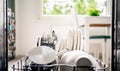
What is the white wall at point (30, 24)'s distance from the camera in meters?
2.81

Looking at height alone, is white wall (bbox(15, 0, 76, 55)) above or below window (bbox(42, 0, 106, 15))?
below

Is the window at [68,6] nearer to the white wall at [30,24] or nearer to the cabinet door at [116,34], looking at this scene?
the white wall at [30,24]

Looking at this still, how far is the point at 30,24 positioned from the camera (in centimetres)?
284

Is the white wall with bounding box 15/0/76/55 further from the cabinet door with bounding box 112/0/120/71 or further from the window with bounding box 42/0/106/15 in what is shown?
the cabinet door with bounding box 112/0/120/71

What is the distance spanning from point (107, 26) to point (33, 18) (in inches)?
48.9

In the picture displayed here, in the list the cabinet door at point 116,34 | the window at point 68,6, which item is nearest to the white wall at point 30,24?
the window at point 68,6

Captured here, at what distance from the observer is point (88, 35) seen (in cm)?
182

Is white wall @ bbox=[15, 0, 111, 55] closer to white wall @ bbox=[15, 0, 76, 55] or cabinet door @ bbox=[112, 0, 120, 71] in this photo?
white wall @ bbox=[15, 0, 76, 55]

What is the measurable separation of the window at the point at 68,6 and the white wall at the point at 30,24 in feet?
0.37

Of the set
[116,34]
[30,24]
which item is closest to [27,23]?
[30,24]

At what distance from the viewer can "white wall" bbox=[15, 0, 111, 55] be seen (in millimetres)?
2814

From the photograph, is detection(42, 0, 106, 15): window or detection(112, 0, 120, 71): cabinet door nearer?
detection(112, 0, 120, 71): cabinet door

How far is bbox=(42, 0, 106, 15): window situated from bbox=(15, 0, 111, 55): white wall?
0.37 feet

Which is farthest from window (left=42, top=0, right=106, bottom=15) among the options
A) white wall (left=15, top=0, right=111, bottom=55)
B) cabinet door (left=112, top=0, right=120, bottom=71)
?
cabinet door (left=112, top=0, right=120, bottom=71)
